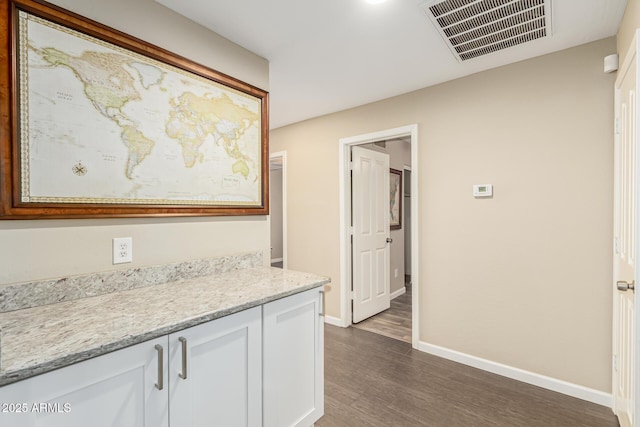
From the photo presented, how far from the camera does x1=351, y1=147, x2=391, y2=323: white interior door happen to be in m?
3.45

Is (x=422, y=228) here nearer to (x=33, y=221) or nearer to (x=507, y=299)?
(x=507, y=299)

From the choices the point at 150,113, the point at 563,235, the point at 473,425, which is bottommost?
the point at 473,425

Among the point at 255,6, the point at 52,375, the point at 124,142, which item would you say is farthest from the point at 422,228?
the point at 52,375

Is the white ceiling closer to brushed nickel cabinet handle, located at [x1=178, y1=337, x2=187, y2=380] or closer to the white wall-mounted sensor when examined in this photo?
the white wall-mounted sensor

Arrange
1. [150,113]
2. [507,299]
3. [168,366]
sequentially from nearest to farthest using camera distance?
1. [168,366]
2. [150,113]
3. [507,299]

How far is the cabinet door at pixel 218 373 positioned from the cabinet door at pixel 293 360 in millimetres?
62

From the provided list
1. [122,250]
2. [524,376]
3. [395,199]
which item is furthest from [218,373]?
[395,199]

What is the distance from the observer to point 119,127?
1.47 m

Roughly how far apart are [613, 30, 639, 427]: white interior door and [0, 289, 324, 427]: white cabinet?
1497mm

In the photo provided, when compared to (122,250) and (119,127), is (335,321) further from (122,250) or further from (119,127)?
(119,127)

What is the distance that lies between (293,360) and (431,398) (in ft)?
3.84

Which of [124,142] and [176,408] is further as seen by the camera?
[124,142]

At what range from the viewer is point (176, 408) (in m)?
1.11

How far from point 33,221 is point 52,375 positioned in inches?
28.6
